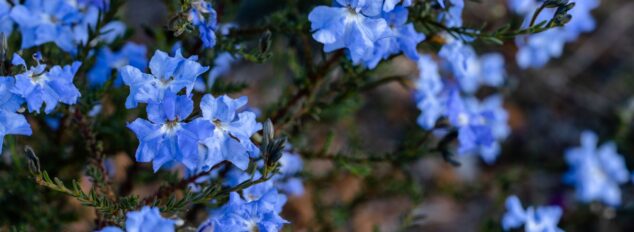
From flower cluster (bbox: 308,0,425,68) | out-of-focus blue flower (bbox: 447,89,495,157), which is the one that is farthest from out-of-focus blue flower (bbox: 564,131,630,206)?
flower cluster (bbox: 308,0,425,68)

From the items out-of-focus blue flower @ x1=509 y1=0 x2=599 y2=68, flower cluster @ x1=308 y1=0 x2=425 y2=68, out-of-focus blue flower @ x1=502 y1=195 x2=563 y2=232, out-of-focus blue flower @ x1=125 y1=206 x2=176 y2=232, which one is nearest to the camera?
out-of-focus blue flower @ x1=125 y1=206 x2=176 y2=232

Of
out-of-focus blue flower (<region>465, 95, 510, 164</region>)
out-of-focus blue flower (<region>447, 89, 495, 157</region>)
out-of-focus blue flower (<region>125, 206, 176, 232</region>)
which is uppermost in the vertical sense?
out-of-focus blue flower (<region>465, 95, 510, 164</region>)

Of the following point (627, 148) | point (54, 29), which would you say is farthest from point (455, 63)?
point (627, 148)

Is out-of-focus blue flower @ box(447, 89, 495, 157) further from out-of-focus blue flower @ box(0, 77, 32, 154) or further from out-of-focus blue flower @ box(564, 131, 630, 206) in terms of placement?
out-of-focus blue flower @ box(0, 77, 32, 154)

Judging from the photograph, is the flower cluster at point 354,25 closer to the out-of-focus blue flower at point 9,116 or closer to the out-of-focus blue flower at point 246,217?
the out-of-focus blue flower at point 246,217

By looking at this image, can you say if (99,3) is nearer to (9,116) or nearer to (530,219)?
(9,116)
